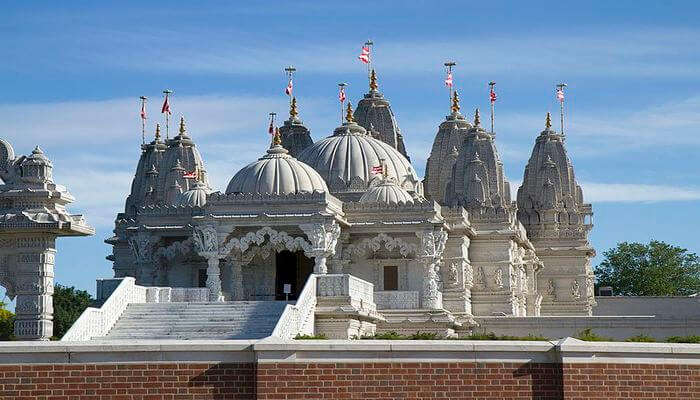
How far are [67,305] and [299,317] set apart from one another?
37655 millimetres

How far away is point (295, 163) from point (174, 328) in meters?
12.7

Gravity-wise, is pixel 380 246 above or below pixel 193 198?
below

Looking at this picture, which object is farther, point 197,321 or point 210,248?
point 210,248

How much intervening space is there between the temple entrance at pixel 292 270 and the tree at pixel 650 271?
46325mm

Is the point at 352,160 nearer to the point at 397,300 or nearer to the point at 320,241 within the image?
the point at 397,300

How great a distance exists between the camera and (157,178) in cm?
6203

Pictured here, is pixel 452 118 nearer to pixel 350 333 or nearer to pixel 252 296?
pixel 252 296

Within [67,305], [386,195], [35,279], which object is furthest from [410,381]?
[67,305]

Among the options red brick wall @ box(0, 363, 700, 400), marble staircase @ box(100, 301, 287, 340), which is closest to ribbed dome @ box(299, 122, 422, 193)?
marble staircase @ box(100, 301, 287, 340)

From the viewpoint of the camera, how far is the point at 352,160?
2160 inches

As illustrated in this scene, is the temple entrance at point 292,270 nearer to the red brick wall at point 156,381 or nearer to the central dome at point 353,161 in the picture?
the central dome at point 353,161

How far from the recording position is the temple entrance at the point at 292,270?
50.1 meters

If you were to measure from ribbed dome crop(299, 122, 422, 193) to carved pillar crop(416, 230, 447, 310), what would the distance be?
19.4ft

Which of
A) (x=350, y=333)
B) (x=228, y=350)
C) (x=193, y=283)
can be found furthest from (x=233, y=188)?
(x=228, y=350)
